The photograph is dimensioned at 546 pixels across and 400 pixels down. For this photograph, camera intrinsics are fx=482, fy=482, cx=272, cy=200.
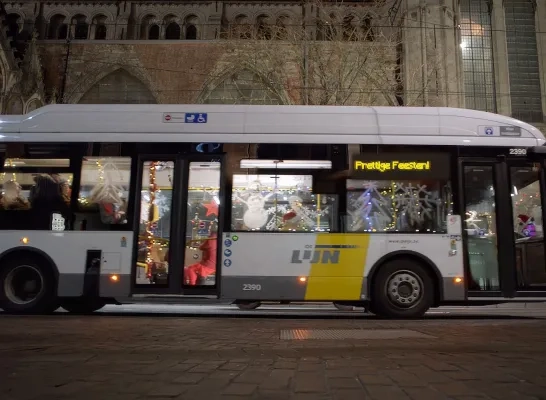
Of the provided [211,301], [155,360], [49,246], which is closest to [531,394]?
[155,360]

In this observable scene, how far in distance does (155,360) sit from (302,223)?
455 cm

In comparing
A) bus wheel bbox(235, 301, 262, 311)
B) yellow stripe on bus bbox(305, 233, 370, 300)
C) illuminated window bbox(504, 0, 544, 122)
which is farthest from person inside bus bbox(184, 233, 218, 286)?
illuminated window bbox(504, 0, 544, 122)

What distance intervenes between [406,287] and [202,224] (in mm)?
3657

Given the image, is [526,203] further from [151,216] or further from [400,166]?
[151,216]

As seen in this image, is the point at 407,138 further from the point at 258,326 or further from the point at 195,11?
the point at 195,11

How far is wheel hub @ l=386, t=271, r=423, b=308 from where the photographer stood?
26.7 feet

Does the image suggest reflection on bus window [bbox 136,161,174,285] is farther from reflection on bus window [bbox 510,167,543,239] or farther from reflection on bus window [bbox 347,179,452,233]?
reflection on bus window [bbox 510,167,543,239]

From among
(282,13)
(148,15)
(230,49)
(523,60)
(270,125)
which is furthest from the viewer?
(148,15)

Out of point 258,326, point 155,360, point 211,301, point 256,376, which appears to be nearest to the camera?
point 256,376

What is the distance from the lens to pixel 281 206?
8336 mm

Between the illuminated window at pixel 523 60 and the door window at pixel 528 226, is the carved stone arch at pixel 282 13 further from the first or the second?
the door window at pixel 528 226

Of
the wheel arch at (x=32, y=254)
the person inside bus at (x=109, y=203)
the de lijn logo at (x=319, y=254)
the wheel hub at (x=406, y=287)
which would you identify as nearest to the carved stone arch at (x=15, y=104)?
the wheel arch at (x=32, y=254)

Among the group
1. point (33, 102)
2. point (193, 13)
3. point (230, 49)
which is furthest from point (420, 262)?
point (193, 13)

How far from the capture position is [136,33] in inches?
1283
